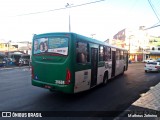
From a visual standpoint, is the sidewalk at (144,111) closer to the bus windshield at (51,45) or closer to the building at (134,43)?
the bus windshield at (51,45)

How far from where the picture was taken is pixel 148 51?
8856cm

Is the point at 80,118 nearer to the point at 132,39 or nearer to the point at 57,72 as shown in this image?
the point at 57,72

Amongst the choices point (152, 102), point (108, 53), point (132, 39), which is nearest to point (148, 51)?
point (132, 39)

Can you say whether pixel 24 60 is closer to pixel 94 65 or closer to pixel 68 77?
pixel 94 65

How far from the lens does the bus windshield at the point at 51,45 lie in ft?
29.0

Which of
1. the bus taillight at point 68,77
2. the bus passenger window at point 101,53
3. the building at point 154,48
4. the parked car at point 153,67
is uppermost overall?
the building at point 154,48

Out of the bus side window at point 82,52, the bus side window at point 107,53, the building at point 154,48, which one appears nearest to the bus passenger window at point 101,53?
the bus side window at point 107,53

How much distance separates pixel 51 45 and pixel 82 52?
1524 millimetres

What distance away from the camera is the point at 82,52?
9672 millimetres

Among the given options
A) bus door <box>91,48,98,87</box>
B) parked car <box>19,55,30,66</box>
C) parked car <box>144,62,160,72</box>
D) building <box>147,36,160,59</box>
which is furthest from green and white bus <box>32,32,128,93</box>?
building <box>147,36,160,59</box>

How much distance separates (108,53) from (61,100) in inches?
257

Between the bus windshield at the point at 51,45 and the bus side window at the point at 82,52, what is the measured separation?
26.4 inches

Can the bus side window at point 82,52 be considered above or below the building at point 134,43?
below

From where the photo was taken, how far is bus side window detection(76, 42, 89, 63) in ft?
30.1
